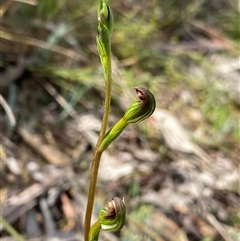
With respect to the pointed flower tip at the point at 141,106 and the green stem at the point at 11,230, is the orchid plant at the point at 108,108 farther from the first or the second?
the green stem at the point at 11,230

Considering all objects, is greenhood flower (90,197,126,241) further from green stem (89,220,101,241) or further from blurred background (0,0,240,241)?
blurred background (0,0,240,241)

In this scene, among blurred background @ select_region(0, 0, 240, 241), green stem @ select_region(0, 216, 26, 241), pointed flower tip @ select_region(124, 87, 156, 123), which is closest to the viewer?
pointed flower tip @ select_region(124, 87, 156, 123)

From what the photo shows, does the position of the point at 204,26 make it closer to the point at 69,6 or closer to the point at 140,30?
the point at 140,30

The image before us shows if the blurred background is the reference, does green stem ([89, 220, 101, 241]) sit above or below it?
above

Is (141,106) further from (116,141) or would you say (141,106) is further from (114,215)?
(116,141)

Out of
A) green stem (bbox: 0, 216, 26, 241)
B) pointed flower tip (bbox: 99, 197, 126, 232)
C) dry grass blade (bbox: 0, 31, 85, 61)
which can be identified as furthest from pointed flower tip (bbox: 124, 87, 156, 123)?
dry grass blade (bbox: 0, 31, 85, 61)

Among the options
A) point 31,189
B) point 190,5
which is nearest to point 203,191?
point 31,189
